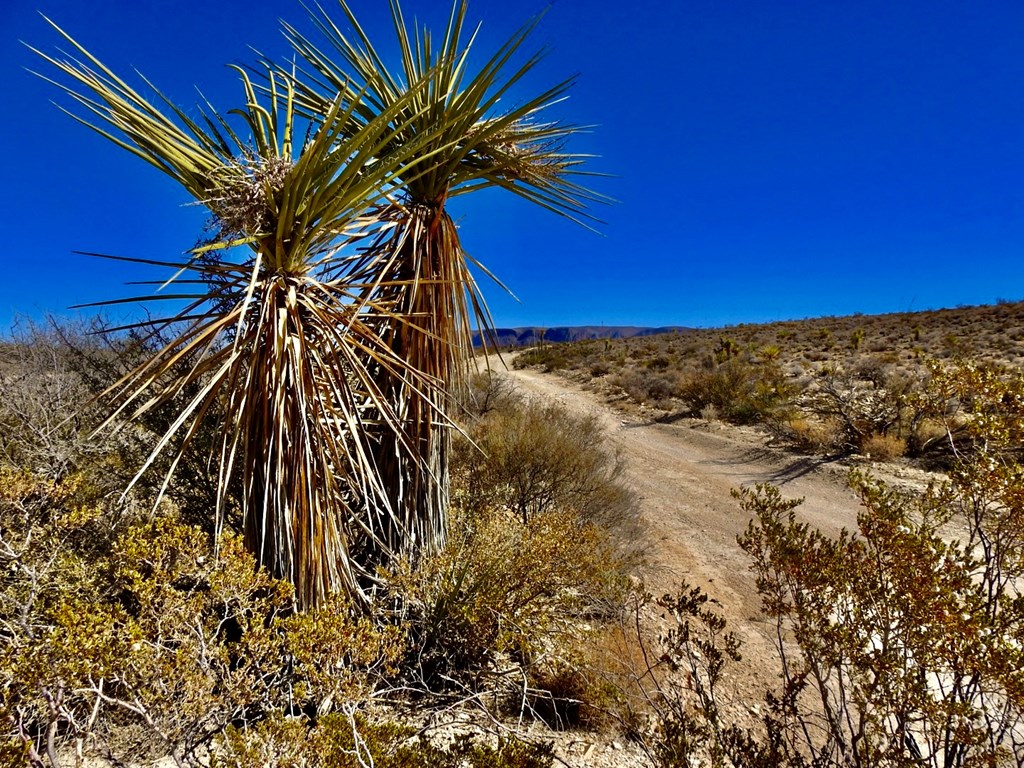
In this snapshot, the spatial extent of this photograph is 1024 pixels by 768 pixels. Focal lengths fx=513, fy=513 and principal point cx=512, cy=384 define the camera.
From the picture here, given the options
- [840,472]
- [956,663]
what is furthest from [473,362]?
[840,472]

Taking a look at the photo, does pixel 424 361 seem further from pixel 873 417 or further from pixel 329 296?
pixel 873 417

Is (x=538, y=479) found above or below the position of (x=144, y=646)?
below

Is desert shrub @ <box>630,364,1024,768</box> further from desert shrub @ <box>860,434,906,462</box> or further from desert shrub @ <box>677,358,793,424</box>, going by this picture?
desert shrub @ <box>677,358,793,424</box>

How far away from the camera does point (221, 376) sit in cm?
238

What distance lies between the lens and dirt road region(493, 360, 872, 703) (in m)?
4.74

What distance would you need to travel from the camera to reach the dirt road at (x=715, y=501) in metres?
4.74

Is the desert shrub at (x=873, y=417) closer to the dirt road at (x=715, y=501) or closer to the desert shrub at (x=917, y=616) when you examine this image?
the dirt road at (x=715, y=501)

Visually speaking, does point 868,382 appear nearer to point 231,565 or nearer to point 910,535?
point 910,535

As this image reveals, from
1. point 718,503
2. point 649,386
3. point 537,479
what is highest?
point 649,386

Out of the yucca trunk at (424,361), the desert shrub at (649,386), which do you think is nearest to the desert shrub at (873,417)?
the desert shrub at (649,386)

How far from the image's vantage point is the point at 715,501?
743 centimetres

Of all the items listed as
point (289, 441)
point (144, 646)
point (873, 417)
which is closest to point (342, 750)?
point (144, 646)

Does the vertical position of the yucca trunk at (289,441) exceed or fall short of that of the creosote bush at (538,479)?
it exceeds it

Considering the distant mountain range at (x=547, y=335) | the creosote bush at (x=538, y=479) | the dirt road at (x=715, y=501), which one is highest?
the distant mountain range at (x=547, y=335)
